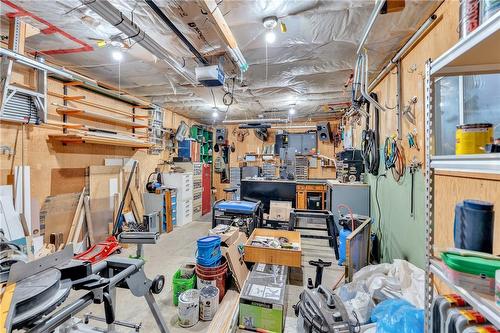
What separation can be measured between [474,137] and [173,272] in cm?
318

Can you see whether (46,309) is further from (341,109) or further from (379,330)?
(341,109)

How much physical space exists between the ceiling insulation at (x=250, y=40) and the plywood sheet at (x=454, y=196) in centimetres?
138

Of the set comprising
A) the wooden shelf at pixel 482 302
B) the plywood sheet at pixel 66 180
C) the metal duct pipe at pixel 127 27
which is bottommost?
the wooden shelf at pixel 482 302

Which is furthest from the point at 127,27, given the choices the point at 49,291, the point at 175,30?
the point at 49,291

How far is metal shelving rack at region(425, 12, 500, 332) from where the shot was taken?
625mm

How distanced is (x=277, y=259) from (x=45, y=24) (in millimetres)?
3288

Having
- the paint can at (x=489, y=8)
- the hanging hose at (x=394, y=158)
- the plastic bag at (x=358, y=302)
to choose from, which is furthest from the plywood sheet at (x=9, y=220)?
the hanging hose at (x=394, y=158)

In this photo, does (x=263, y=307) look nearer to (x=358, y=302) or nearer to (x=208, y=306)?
(x=208, y=306)

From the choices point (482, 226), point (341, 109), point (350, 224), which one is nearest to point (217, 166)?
point (341, 109)

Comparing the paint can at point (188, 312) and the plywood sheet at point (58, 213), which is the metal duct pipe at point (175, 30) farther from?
the plywood sheet at point (58, 213)

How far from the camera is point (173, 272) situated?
9.82 feet

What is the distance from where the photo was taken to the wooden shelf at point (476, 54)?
25.1 inches

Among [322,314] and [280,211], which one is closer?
[322,314]

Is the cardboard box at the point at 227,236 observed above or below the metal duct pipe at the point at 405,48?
below
